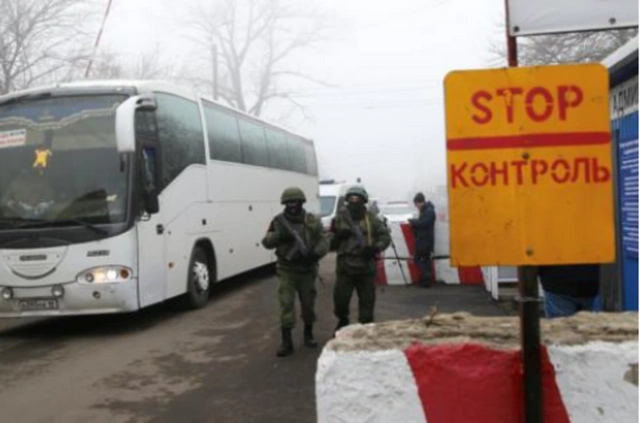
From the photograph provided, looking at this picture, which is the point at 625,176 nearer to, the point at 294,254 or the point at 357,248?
the point at 357,248

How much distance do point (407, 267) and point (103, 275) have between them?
6.05 m

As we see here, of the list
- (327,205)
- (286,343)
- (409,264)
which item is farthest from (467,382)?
(327,205)

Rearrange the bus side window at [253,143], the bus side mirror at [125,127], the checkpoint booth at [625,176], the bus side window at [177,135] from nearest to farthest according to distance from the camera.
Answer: the checkpoint booth at [625,176], the bus side mirror at [125,127], the bus side window at [177,135], the bus side window at [253,143]

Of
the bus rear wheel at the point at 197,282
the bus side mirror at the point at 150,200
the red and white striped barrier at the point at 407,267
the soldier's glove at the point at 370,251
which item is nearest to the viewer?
the soldier's glove at the point at 370,251

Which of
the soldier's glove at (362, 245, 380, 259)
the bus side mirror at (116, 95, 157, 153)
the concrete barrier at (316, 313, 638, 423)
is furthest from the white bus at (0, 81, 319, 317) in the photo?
the concrete barrier at (316, 313, 638, 423)

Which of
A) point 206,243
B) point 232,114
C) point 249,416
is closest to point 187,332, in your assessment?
point 206,243

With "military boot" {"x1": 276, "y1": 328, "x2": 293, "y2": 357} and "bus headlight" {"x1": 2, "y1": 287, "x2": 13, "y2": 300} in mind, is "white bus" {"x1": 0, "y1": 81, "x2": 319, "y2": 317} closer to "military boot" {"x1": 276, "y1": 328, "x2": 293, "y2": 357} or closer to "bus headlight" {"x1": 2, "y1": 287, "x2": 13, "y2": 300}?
"bus headlight" {"x1": 2, "y1": 287, "x2": 13, "y2": 300}

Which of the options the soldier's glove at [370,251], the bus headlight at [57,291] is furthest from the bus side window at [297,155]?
the soldier's glove at [370,251]

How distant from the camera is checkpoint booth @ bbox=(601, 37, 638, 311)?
17.9 ft

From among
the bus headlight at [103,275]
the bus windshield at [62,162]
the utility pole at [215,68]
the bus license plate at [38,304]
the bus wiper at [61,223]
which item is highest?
the utility pole at [215,68]

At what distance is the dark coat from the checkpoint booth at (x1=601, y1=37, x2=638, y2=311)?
6168 millimetres

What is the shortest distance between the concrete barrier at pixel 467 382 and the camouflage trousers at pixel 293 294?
4591 mm

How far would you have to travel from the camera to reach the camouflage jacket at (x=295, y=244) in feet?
24.2

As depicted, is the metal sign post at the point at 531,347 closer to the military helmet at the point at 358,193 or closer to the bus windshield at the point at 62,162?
the military helmet at the point at 358,193
